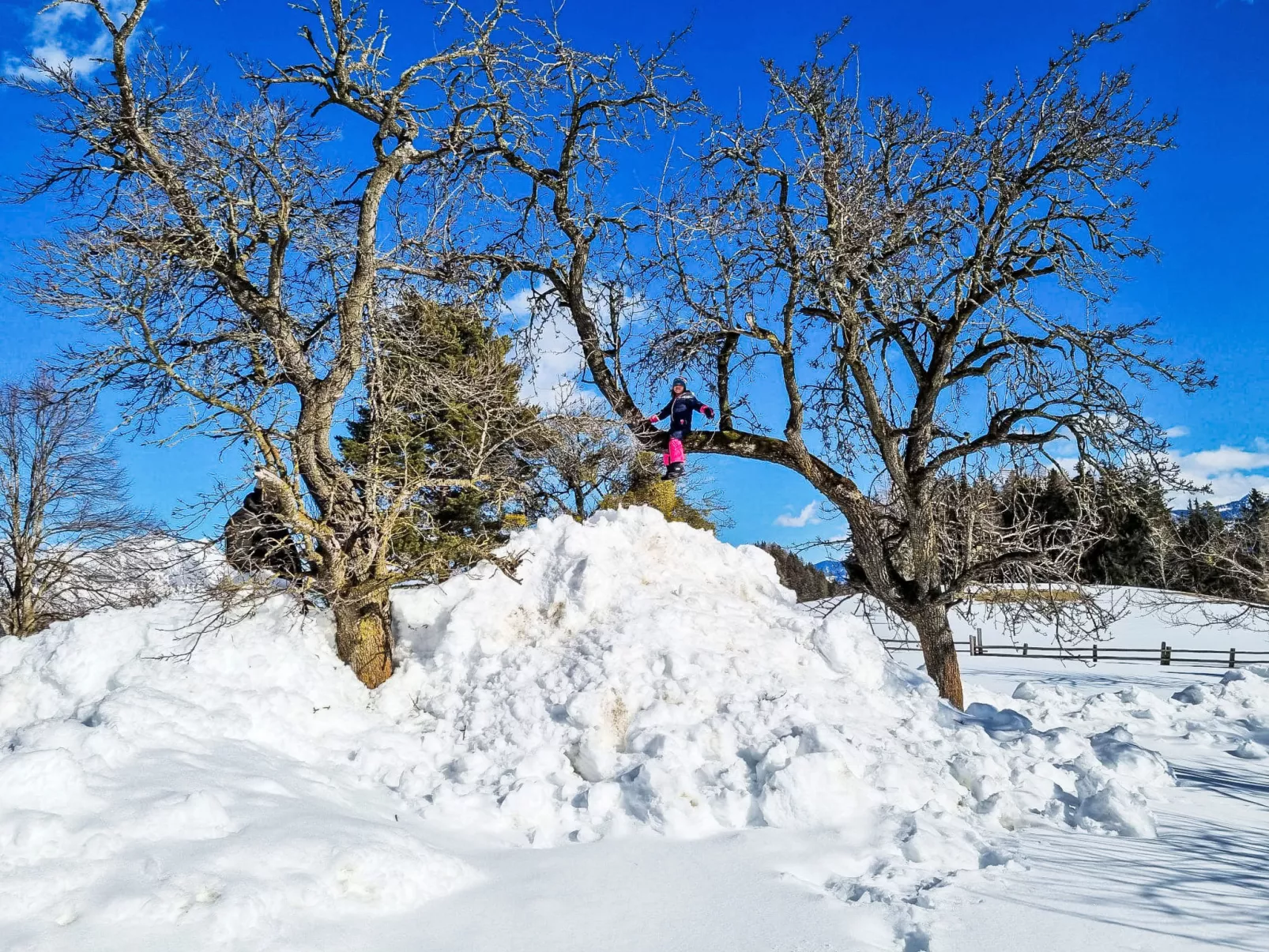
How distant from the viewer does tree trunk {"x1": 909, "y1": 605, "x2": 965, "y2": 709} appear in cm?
A: 918

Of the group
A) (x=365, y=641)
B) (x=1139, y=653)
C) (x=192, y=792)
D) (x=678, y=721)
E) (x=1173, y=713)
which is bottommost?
(x=1139, y=653)

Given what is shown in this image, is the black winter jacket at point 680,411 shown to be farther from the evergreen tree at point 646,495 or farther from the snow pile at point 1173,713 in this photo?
the evergreen tree at point 646,495

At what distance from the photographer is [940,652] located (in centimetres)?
A: 927

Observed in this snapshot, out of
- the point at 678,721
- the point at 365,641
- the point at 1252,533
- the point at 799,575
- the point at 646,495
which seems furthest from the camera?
the point at 799,575

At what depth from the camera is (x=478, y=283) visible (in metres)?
9.14

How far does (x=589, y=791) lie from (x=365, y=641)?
295 centimetres

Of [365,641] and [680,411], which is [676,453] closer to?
[680,411]

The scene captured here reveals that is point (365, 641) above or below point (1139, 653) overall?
above

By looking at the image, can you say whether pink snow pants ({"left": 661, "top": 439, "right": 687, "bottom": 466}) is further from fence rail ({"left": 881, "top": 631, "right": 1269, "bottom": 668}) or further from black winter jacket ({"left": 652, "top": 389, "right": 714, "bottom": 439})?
fence rail ({"left": 881, "top": 631, "right": 1269, "bottom": 668})

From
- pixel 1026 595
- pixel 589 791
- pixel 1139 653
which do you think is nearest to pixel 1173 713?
pixel 1026 595

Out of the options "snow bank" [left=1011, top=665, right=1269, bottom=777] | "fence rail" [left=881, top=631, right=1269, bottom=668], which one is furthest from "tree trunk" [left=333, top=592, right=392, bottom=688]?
"fence rail" [left=881, top=631, right=1269, bottom=668]

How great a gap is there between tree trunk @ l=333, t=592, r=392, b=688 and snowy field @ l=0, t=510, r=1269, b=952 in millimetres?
151

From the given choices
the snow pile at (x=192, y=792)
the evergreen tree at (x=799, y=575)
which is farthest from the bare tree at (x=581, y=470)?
the evergreen tree at (x=799, y=575)

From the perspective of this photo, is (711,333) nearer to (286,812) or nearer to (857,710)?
(857,710)
